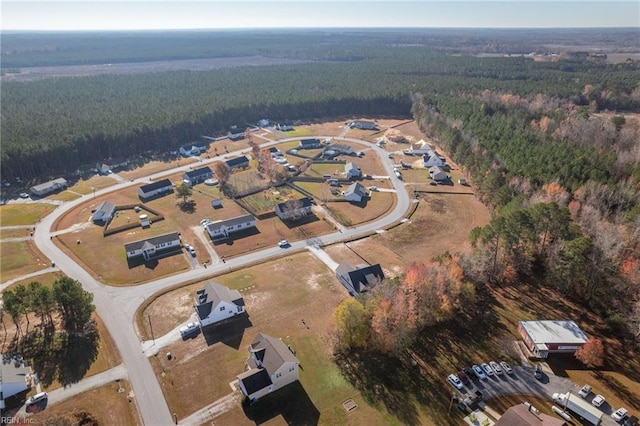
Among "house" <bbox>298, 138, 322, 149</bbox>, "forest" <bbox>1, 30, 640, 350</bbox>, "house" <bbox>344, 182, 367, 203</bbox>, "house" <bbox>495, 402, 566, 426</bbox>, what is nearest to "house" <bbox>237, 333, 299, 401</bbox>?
"forest" <bbox>1, 30, 640, 350</bbox>

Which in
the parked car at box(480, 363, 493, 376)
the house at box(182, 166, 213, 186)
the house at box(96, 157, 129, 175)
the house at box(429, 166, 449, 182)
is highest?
the house at box(429, 166, 449, 182)

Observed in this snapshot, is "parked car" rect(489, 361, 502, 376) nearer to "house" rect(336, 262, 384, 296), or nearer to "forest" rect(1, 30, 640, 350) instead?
"forest" rect(1, 30, 640, 350)

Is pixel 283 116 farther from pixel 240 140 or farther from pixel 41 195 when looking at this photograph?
pixel 41 195

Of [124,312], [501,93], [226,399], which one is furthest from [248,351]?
[501,93]

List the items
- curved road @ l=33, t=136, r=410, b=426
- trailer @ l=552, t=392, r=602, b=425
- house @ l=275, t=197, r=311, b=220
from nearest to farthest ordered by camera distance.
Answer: trailer @ l=552, t=392, r=602, b=425, curved road @ l=33, t=136, r=410, b=426, house @ l=275, t=197, r=311, b=220

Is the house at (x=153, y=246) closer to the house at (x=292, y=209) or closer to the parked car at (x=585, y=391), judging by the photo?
the house at (x=292, y=209)

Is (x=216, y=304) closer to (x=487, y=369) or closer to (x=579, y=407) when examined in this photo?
(x=487, y=369)

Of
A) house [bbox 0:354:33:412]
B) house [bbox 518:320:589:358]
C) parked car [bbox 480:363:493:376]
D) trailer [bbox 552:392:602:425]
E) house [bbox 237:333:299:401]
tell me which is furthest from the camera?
house [bbox 518:320:589:358]
